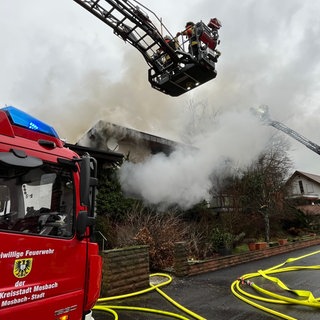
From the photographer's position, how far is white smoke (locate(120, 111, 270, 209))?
12148 mm

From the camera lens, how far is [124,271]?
18.9 ft

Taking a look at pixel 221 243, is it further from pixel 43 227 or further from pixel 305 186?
pixel 305 186

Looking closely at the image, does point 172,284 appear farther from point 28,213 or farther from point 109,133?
point 109,133

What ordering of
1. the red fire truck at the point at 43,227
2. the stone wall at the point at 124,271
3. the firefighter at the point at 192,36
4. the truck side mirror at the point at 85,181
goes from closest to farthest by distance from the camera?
the red fire truck at the point at 43,227 < the truck side mirror at the point at 85,181 < the stone wall at the point at 124,271 < the firefighter at the point at 192,36

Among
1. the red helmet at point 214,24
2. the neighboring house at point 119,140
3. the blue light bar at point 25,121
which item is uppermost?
the red helmet at point 214,24

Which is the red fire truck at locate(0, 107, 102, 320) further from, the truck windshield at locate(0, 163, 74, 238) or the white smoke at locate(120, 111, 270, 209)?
the white smoke at locate(120, 111, 270, 209)

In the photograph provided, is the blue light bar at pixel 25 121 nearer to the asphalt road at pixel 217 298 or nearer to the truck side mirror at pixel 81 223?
the truck side mirror at pixel 81 223

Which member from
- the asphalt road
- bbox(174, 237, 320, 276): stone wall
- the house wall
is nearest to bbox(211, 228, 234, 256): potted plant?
bbox(174, 237, 320, 276): stone wall

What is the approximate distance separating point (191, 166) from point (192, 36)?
21.4ft

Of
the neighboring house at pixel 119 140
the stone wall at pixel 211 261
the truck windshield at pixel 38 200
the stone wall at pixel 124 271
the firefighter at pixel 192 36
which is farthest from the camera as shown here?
the neighboring house at pixel 119 140

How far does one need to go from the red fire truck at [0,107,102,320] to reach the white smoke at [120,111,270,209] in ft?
28.5

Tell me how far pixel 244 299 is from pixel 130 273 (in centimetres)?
216

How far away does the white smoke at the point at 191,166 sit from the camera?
12148 millimetres

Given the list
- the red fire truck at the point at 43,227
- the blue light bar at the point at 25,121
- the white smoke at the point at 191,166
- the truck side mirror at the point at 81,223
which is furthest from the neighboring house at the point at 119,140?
the truck side mirror at the point at 81,223
